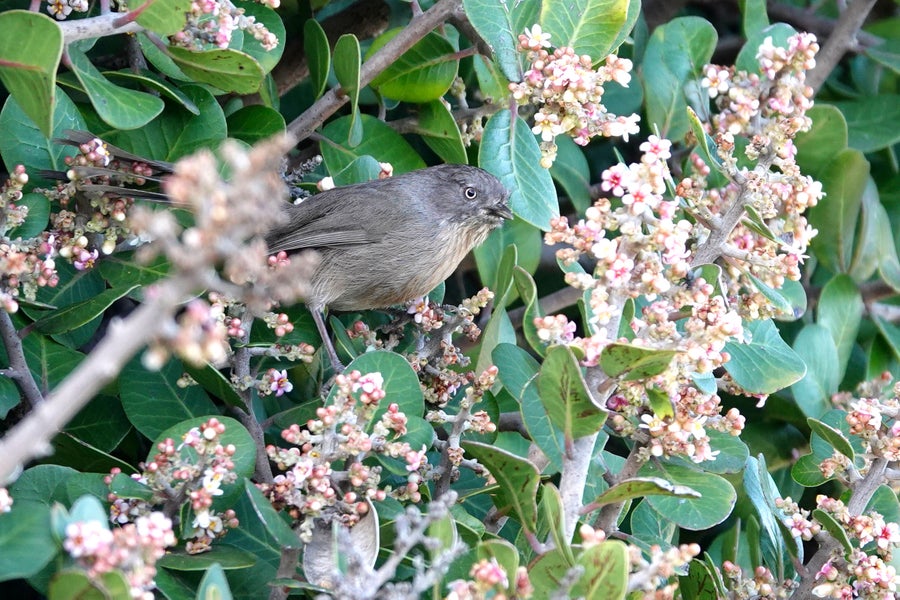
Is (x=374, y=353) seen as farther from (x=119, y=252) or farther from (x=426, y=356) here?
(x=119, y=252)

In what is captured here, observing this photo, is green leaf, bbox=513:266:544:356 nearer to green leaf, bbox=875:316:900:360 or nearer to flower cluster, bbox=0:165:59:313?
flower cluster, bbox=0:165:59:313

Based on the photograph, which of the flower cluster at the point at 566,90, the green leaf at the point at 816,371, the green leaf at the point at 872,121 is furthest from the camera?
the green leaf at the point at 872,121

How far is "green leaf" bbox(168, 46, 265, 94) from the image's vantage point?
111 inches

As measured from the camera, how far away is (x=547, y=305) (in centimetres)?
402

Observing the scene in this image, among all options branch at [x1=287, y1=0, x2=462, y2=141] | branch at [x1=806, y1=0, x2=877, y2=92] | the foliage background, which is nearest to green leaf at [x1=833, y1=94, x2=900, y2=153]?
the foliage background

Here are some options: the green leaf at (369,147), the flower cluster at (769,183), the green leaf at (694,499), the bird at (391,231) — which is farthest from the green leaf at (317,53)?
the green leaf at (694,499)

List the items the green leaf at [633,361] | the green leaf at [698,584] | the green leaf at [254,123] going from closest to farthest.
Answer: the green leaf at [633,361]
the green leaf at [698,584]
the green leaf at [254,123]

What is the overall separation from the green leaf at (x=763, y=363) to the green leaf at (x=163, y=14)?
169 centimetres

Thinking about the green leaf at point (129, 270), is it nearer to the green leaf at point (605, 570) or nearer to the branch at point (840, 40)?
the green leaf at point (605, 570)

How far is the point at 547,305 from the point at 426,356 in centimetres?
93

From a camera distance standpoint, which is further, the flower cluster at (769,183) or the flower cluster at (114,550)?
the flower cluster at (769,183)

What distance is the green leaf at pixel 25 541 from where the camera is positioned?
200 cm

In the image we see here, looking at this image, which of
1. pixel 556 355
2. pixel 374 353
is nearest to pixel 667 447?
pixel 556 355

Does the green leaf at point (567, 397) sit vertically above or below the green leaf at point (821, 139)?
above
